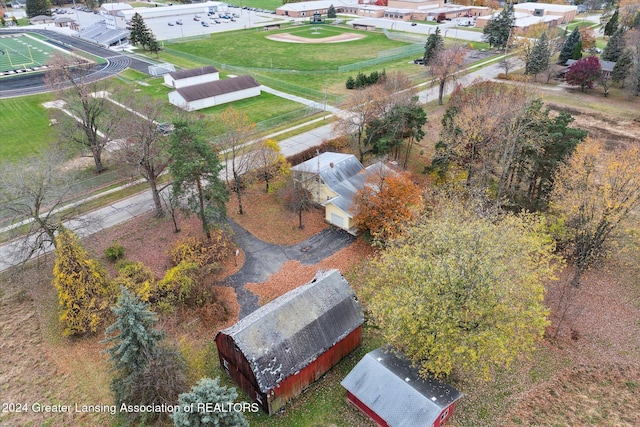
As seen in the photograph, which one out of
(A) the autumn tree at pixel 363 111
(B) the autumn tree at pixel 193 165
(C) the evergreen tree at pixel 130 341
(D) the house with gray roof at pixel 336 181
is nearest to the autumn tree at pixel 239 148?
(D) the house with gray roof at pixel 336 181

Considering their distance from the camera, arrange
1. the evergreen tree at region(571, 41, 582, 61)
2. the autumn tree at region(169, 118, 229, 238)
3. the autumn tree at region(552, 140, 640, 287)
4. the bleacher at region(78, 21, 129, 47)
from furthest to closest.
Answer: the bleacher at region(78, 21, 129, 47) < the evergreen tree at region(571, 41, 582, 61) < the autumn tree at region(169, 118, 229, 238) < the autumn tree at region(552, 140, 640, 287)

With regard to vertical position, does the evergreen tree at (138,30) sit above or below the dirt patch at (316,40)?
above

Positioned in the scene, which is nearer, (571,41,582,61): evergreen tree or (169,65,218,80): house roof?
(169,65,218,80): house roof

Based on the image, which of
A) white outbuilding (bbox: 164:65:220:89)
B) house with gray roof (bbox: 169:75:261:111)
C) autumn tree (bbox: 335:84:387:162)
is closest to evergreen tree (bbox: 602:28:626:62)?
autumn tree (bbox: 335:84:387:162)

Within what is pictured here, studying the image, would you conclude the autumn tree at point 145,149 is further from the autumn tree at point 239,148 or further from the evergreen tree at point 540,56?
the evergreen tree at point 540,56

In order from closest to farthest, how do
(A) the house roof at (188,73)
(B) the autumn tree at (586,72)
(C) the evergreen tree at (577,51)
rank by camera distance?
(B) the autumn tree at (586,72) → (A) the house roof at (188,73) → (C) the evergreen tree at (577,51)

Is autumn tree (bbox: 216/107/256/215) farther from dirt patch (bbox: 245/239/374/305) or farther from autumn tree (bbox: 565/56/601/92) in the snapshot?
autumn tree (bbox: 565/56/601/92)
